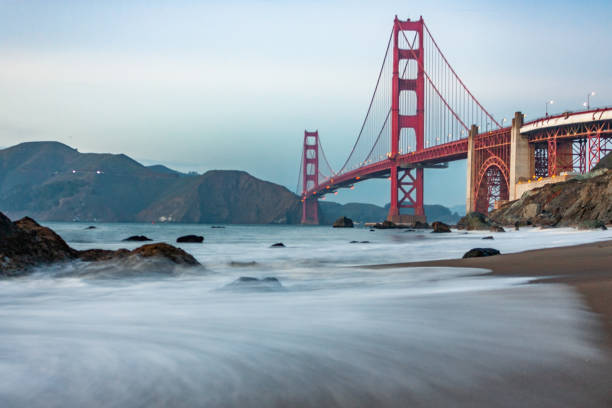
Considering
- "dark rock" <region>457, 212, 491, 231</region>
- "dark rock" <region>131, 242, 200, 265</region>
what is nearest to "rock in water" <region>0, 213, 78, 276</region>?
"dark rock" <region>131, 242, 200, 265</region>

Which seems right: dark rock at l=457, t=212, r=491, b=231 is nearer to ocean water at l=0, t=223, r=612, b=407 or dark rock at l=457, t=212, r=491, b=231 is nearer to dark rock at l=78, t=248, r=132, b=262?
dark rock at l=78, t=248, r=132, b=262

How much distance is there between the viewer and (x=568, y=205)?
90.6 ft

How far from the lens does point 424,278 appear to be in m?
5.47

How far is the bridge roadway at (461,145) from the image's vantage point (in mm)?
34500

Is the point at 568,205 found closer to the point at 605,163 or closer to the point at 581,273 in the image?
the point at 605,163

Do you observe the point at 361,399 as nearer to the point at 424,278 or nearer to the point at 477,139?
the point at 424,278

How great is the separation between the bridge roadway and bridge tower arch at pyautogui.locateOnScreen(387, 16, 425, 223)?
5.61ft

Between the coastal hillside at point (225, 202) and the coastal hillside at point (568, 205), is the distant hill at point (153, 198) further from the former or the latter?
the coastal hillside at point (568, 205)

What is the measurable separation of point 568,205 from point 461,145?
19558mm

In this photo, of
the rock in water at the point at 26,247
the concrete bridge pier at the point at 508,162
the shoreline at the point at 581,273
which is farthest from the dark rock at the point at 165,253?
the concrete bridge pier at the point at 508,162

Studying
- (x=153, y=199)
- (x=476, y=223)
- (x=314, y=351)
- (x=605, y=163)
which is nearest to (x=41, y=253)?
(x=314, y=351)

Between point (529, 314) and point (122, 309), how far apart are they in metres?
2.74

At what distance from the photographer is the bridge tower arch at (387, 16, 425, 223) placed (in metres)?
52.9

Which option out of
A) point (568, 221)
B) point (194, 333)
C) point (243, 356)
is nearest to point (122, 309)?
point (194, 333)
